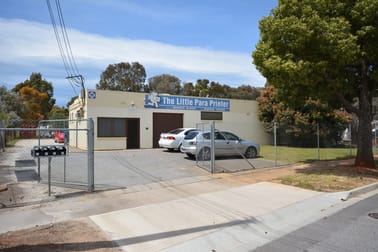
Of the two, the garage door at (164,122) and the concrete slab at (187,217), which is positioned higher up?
the garage door at (164,122)

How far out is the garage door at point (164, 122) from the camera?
77.5 ft

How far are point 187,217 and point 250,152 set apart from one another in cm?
1078

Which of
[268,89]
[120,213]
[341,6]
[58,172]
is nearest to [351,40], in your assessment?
[341,6]

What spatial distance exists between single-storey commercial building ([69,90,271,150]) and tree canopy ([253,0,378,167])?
8.44 meters

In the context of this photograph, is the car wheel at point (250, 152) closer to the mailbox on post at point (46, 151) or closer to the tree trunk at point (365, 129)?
the tree trunk at point (365, 129)

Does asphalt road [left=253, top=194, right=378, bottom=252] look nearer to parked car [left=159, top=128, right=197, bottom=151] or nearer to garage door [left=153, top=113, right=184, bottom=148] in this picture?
parked car [left=159, top=128, right=197, bottom=151]

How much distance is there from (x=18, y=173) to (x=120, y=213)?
16.7 ft

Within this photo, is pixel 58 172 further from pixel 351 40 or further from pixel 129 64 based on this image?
pixel 129 64

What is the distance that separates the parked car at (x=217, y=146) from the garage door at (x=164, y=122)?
788 cm

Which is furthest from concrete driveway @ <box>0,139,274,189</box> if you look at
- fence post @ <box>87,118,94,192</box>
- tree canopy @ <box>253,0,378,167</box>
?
tree canopy @ <box>253,0,378,167</box>

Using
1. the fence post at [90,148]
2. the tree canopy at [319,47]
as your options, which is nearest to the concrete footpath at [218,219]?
the fence post at [90,148]

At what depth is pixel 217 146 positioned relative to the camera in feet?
50.2

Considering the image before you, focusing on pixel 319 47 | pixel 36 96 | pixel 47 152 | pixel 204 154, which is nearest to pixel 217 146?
pixel 204 154

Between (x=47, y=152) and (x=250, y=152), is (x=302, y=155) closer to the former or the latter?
(x=250, y=152)
